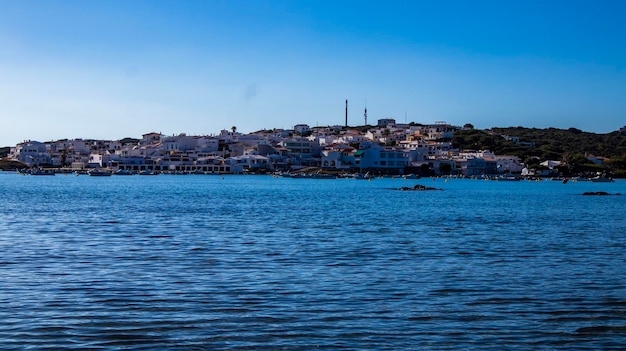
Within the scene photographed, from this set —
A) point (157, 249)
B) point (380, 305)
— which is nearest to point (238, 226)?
point (157, 249)

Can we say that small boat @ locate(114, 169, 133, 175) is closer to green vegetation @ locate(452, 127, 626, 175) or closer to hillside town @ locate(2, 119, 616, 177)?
hillside town @ locate(2, 119, 616, 177)

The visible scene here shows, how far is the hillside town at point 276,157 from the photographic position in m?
131

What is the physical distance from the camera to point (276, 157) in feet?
449

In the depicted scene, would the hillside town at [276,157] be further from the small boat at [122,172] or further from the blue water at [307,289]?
the blue water at [307,289]

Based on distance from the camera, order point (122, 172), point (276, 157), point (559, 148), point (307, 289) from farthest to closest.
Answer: point (559, 148) → point (276, 157) → point (122, 172) → point (307, 289)

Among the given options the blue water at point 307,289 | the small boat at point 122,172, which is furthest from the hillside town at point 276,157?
the blue water at point 307,289

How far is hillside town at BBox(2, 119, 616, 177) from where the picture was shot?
131 m

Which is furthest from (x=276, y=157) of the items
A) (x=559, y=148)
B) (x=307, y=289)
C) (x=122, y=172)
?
(x=307, y=289)

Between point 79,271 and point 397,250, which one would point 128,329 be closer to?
point 79,271

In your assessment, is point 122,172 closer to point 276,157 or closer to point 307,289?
point 276,157

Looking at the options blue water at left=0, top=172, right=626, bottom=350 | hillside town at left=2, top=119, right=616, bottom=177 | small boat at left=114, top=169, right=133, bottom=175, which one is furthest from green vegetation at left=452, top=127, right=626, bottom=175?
blue water at left=0, top=172, right=626, bottom=350

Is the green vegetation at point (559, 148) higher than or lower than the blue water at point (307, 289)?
higher

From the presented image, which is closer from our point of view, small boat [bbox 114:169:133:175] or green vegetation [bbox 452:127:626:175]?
small boat [bbox 114:169:133:175]

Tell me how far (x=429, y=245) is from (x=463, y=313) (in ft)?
31.9
